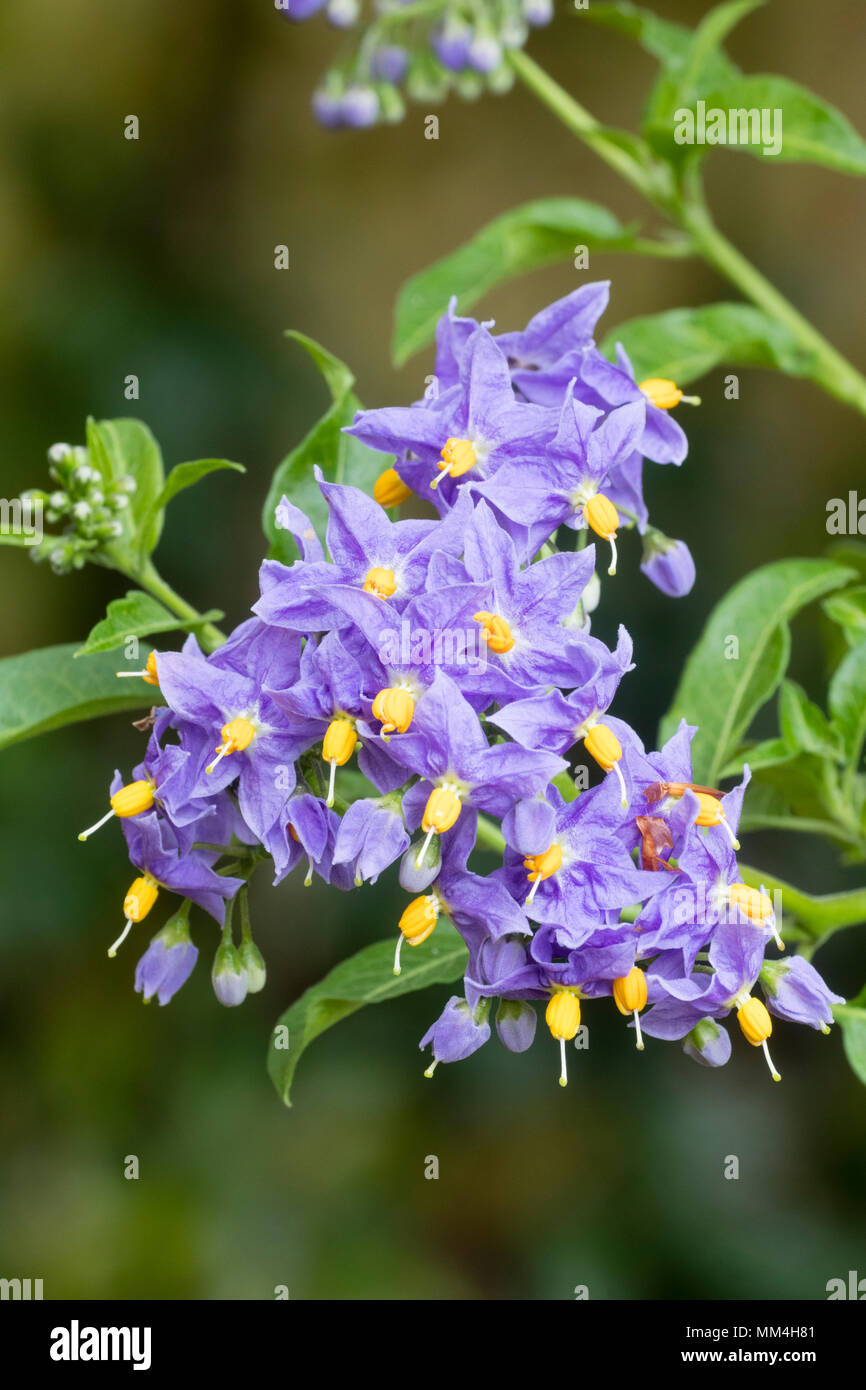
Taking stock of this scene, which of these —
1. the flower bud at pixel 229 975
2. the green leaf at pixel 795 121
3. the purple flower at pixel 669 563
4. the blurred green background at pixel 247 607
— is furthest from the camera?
the blurred green background at pixel 247 607

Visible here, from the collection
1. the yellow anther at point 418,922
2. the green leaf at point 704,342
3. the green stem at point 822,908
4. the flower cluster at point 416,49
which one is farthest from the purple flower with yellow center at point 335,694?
the flower cluster at point 416,49

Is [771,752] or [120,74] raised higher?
[120,74]

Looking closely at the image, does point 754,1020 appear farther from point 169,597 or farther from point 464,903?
point 169,597

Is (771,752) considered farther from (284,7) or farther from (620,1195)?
(620,1195)

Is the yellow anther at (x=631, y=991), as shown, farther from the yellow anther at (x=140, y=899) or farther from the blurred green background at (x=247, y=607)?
the blurred green background at (x=247, y=607)

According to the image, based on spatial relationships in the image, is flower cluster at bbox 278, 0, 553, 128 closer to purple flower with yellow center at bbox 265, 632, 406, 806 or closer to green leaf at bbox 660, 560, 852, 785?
green leaf at bbox 660, 560, 852, 785
